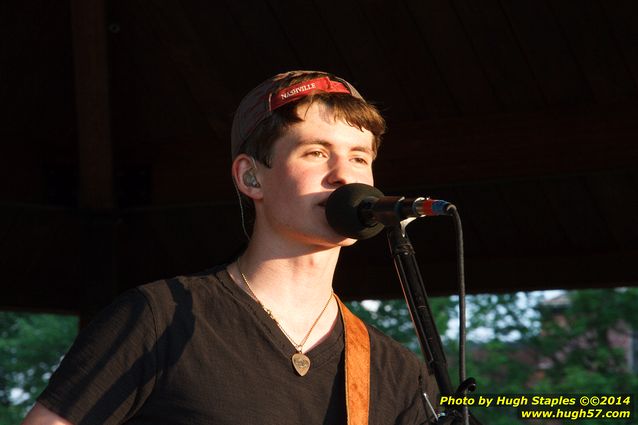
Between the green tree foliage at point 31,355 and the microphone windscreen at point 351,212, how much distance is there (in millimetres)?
19732

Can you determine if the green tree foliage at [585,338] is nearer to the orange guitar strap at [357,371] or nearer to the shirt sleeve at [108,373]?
the orange guitar strap at [357,371]

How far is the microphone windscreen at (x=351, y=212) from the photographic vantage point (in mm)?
2004

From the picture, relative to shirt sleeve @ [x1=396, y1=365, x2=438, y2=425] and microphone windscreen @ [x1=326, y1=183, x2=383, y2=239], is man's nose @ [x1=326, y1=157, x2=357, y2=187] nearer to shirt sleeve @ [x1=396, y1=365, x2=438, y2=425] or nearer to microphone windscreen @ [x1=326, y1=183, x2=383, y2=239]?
microphone windscreen @ [x1=326, y1=183, x2=383, y2=239]

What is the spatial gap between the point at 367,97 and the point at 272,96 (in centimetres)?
326

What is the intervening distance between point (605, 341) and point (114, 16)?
17.1 metres

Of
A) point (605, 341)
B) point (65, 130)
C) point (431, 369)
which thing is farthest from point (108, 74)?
point (605, 341)

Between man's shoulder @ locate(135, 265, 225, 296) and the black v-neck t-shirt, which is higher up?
man's shoulder @ locate(135, 265, 225, 296)

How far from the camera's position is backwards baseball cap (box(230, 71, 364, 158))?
7.86 feet

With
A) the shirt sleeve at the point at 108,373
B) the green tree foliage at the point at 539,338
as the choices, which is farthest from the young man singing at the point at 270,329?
the green tree foliage at the point at 539,338

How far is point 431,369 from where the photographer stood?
1.85 metres

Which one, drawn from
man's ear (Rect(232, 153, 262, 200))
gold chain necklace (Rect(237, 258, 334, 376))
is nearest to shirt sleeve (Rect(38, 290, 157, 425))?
gold chain necklace (Rect(237, 258, 334, 376))

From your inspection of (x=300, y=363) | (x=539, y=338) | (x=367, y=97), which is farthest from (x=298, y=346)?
(x=539, y=338)

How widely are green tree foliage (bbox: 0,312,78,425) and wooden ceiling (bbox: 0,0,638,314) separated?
49.2 feet

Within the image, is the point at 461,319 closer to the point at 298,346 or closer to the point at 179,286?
the point at 298,346
